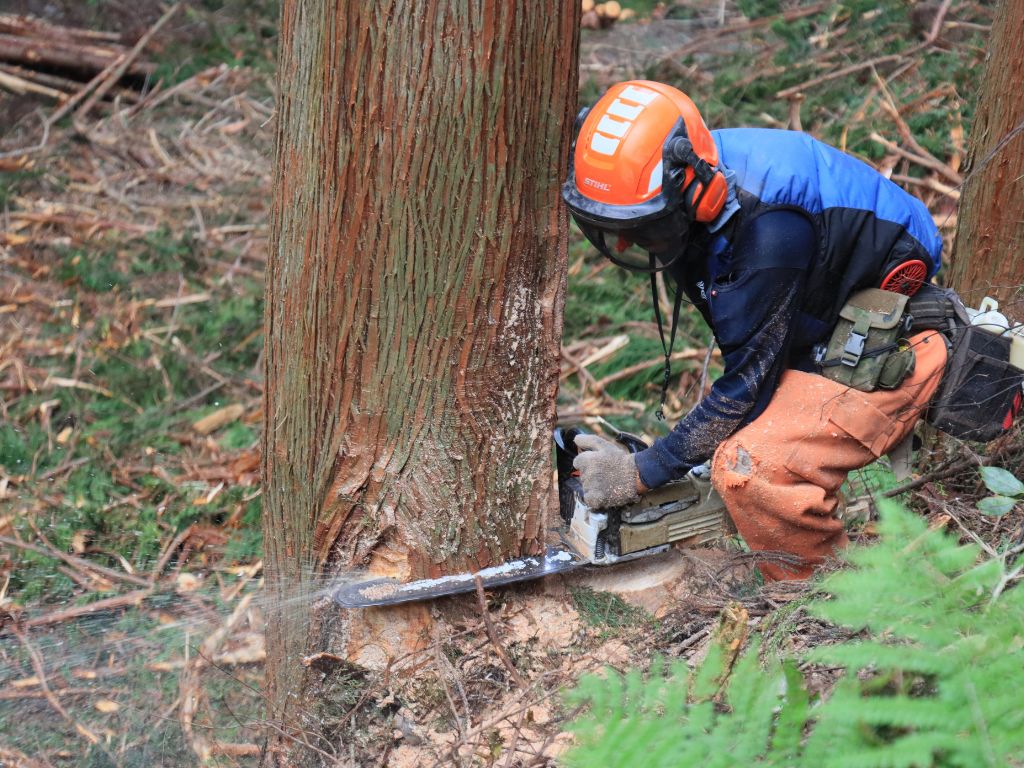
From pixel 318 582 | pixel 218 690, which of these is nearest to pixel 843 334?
pixel 318 582

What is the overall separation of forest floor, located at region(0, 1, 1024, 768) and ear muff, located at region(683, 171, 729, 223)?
102 cm

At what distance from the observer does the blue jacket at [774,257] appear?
9.18ft

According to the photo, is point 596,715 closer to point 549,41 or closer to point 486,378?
point 486,378

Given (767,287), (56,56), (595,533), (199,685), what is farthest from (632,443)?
(56,56)

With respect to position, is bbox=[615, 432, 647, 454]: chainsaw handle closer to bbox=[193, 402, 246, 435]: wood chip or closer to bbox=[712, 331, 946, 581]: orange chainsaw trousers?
bbox=[712, 331, 946, 581]: orange chainsaw trousers

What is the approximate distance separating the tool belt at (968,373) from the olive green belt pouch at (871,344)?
0.12 m

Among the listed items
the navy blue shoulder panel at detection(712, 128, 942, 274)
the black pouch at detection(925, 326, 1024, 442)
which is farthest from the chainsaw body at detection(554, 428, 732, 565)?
the navy blue shoulder panel at detection(712, 128, 942, 274)

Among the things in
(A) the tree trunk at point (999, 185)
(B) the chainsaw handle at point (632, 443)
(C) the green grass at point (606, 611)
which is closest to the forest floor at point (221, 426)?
(C) the green grass at point (606, 611)

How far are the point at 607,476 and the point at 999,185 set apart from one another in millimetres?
2286

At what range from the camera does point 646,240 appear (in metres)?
2.73

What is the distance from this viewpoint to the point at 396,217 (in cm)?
241

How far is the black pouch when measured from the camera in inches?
123

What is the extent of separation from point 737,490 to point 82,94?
7.83 metres

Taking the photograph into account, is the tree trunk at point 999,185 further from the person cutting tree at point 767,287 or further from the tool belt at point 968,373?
Result: the person cutting tree at point 767,287
